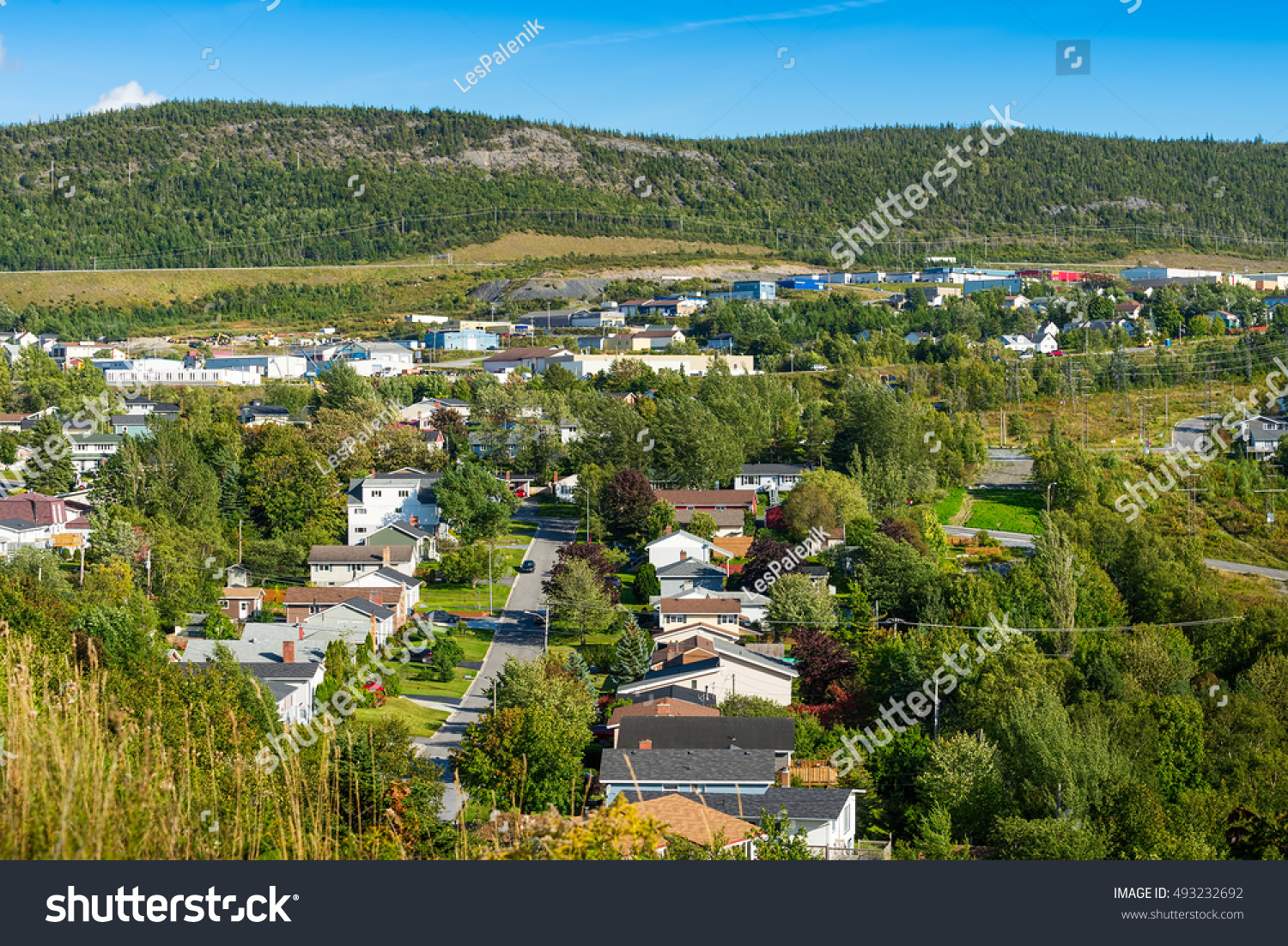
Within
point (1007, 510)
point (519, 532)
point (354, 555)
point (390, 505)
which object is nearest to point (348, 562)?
point (354, 555)

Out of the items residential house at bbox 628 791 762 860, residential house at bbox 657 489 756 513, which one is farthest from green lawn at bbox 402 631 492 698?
residential house at bbox 657 489 756 513

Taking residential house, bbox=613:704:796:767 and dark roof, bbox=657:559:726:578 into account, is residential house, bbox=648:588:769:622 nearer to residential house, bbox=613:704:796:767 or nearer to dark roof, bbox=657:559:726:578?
dark roof, bbox=657:559:726:578

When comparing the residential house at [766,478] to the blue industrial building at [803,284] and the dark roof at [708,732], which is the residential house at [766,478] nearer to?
the dark roof at [708,732]

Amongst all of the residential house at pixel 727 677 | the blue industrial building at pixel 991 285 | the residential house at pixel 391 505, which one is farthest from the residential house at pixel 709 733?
the blue industrial building at pixel 991 285

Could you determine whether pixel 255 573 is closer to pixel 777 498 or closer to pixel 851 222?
pixel 777 498

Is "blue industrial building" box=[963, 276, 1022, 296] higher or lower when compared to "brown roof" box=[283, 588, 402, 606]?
higher

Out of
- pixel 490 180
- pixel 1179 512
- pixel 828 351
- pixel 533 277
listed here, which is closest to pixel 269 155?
pixel 490 180
